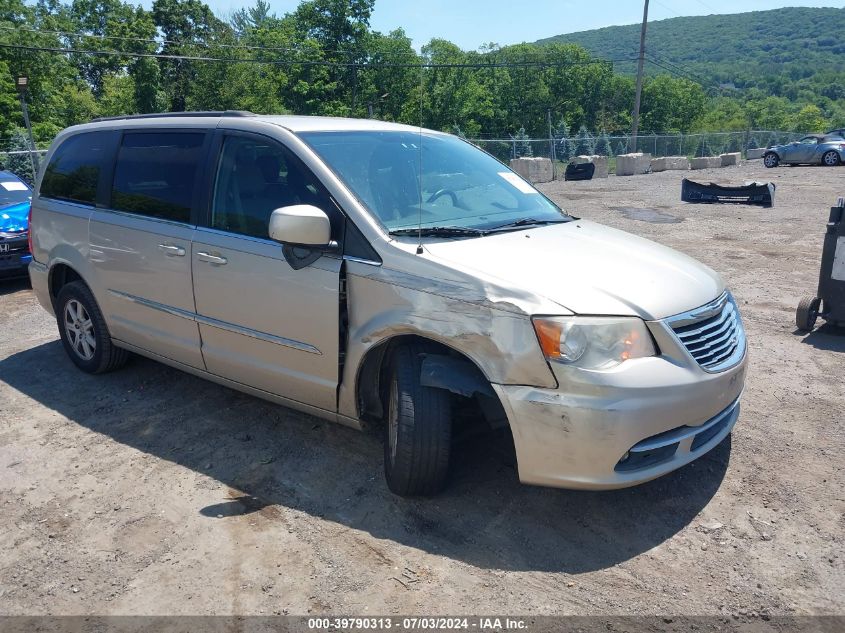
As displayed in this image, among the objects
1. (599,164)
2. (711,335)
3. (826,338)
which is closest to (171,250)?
(711,335)

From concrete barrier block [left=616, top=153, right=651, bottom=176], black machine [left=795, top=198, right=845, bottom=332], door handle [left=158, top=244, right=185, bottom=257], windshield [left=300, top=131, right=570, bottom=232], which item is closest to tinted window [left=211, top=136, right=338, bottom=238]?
windshield [left=300, top=131, right=570, bottom=232]

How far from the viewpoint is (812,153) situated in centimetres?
3161

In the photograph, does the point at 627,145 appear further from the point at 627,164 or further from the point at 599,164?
the point at 599,164

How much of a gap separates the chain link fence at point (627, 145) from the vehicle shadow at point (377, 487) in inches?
→ 801

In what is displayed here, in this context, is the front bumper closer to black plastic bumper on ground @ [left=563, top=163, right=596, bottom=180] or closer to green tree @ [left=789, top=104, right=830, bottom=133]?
black plastic bumper on ground @ [left=563, top=163, right=596, bottom=180]

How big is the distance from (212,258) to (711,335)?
9.32 feet

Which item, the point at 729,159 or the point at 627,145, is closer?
the point at 729,159

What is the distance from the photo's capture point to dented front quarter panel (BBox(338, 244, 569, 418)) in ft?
10.1

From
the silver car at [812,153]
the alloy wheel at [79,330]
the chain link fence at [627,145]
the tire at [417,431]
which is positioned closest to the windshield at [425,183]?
the tire at [417,431]

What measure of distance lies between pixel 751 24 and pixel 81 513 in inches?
6896

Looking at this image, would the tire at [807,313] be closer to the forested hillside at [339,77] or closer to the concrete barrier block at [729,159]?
the forested hillside at [339,77]

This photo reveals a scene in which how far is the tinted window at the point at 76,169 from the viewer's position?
203 inches

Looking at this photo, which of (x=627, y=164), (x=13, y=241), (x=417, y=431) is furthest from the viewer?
(x=627, y=164)

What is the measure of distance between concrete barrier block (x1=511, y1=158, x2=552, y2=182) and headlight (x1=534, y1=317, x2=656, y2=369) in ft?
77.3
